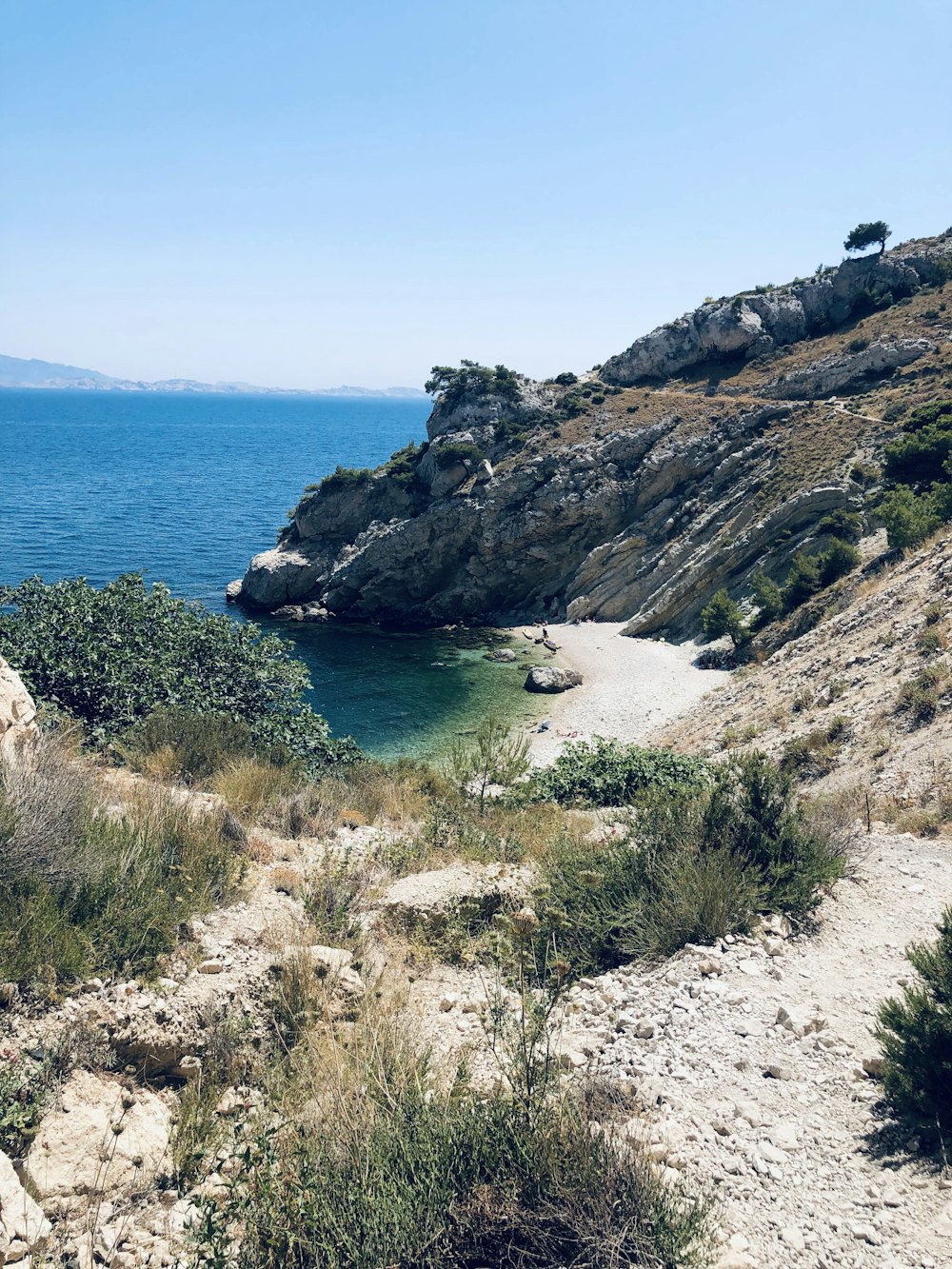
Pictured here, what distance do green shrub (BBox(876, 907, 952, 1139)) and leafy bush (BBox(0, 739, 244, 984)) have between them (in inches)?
234

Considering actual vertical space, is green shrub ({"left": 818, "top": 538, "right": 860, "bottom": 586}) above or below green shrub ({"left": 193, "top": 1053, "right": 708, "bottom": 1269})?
above

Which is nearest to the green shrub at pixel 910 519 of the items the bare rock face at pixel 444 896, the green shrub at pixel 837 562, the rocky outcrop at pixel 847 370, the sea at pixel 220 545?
the green shrub at pixel 837 562

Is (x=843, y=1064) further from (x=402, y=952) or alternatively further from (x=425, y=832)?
(x=425, y=832)

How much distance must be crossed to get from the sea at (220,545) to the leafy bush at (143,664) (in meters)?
11.0

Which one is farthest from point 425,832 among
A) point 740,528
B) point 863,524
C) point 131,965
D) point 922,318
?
point 922,318

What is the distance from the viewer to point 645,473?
160 ft

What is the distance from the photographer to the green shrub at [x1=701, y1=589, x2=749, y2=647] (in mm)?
36531

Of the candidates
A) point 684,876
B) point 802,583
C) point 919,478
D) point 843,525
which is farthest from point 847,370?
point 684,876

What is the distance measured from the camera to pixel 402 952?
766cm

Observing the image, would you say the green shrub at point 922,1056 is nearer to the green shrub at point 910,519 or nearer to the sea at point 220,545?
the sea at point 220,545

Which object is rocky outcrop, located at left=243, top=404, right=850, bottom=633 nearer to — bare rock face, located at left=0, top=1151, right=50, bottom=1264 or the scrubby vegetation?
the scrubby vegetation

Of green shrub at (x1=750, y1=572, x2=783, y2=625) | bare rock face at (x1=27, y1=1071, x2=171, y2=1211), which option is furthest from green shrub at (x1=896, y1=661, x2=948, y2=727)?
green shrub at (x1=750, y1=572, x2=783, y2=625)

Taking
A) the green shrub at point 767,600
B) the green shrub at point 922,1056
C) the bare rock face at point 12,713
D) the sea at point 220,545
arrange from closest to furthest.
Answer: the green shrub at point 922,1056
the bare rock face at point 12,713
the green shrub at point 767,600
the sea at point 220,545

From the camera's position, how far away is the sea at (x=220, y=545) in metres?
34.4
